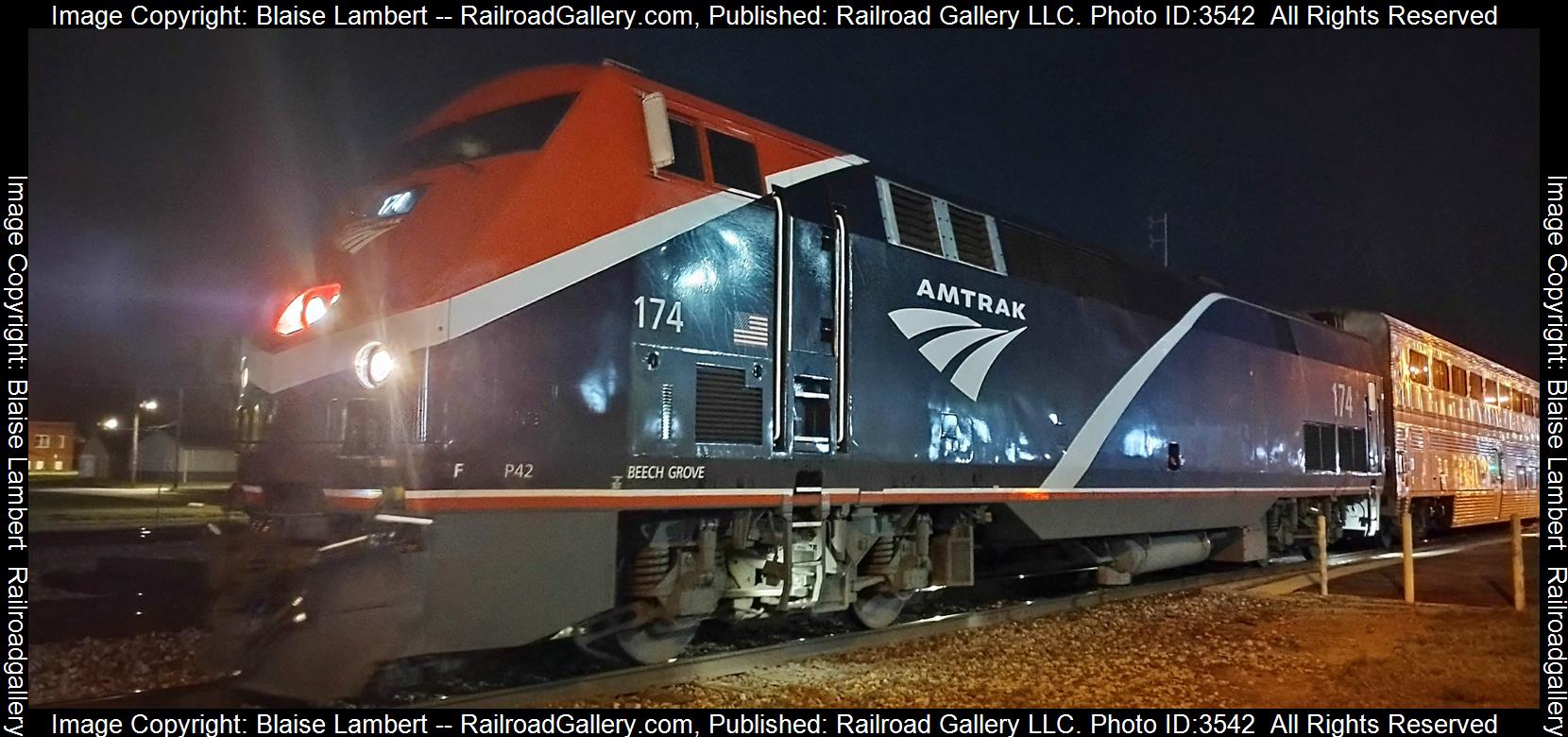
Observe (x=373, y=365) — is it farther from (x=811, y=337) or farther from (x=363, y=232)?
(x=811, y=337)

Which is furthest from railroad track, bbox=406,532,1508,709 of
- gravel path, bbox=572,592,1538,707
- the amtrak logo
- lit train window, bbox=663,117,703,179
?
lit train window, bbox=663,117,703,179

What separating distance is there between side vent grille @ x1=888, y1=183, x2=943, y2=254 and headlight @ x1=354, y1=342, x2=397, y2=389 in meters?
4.36

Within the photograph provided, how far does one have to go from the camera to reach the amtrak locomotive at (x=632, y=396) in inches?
244

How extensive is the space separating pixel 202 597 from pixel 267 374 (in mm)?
4525

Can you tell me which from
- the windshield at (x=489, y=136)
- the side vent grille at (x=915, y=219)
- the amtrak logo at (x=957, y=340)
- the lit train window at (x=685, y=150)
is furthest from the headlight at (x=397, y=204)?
the side vent grille at (x=915, y=219)

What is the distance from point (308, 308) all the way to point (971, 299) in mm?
5388

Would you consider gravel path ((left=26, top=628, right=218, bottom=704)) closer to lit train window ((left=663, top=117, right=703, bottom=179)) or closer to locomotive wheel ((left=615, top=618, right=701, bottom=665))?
locomotive wheel ((left=615, top=618, right=701, bottom=665))

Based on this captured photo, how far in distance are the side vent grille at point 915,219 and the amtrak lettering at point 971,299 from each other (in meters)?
0.34

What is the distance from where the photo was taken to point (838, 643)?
848cm

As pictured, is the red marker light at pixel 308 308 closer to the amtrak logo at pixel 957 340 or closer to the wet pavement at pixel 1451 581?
the amtrak logo at pixel 957 340

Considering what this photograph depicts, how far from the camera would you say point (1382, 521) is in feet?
64.4

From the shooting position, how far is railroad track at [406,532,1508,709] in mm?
6542

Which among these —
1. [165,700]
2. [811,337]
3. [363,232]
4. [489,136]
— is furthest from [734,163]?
[165,700]
